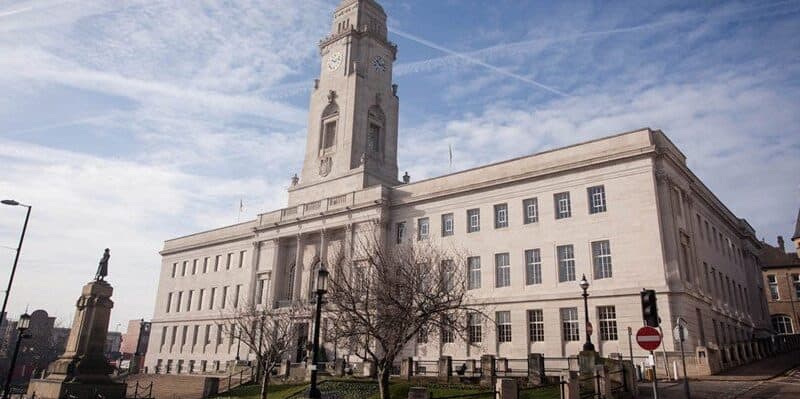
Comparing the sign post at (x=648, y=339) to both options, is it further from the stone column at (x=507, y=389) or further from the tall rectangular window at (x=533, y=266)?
the tall rectangular window at (x=533, y=266)

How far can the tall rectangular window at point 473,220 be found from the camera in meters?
44.0

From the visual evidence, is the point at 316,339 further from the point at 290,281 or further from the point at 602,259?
the point at 290,281

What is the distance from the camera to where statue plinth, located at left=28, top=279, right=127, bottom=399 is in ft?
92.3

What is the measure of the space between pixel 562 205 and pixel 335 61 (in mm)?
31650

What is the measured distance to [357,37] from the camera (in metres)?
59.9

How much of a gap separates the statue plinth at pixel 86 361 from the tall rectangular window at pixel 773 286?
81.5 meters

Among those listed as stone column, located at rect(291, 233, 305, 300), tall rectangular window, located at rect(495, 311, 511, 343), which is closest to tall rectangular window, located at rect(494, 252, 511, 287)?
tall rectangular window, located at rect(495, 311, 511, 343)

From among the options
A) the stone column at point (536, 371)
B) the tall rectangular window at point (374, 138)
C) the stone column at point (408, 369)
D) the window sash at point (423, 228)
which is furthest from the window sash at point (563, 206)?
the tall rectangular window at point (374, 138)

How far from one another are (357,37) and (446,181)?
22.0m

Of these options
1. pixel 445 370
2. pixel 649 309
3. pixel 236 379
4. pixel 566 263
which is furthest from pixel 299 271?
pixel 649 309

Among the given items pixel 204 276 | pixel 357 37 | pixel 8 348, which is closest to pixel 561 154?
pixel 357 37

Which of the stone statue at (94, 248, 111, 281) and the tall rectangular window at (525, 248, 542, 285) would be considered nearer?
the stone statue at (94, 248, 111, 281)

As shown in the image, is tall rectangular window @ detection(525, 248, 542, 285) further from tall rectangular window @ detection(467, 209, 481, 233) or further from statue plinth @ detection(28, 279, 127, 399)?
statue plinth @ detection(28, 279, 127, 399)

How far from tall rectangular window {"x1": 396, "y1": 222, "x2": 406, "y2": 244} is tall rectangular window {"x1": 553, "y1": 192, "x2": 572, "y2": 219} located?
1376cm
